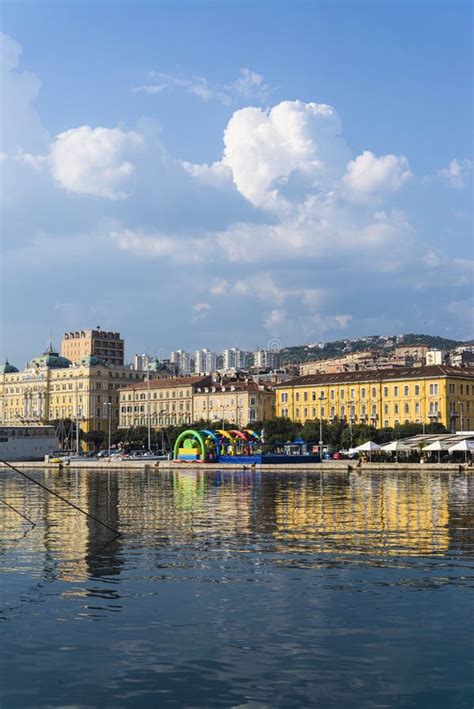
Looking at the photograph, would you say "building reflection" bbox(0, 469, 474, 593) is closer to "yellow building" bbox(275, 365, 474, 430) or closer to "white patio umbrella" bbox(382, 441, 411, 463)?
"white patio umbrella" bbox(382, 441, 411, 463)

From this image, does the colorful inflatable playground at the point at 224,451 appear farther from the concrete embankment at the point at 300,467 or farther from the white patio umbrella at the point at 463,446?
the white patio umbrella at the point at 463,446

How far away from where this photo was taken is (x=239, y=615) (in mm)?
16500

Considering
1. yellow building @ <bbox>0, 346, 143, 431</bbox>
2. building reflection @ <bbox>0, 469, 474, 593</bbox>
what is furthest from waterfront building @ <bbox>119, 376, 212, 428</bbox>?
building reflection @ <bbox>0, 469, 474, 593</bbox>

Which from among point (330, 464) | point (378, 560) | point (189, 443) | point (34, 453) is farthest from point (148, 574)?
point (34, 453)

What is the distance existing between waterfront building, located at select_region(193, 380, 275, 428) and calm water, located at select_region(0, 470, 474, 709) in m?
114

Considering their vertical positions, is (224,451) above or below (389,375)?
below

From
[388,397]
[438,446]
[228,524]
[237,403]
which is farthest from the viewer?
[237,403]

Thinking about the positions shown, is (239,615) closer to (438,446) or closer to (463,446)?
(463,446)

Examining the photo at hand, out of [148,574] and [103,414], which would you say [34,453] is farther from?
[148,574]

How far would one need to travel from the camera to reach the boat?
131 m

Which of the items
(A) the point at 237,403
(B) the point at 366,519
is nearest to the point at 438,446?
(B) the point at 366,519

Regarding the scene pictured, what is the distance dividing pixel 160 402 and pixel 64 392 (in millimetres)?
26892

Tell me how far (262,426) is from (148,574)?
10809cm

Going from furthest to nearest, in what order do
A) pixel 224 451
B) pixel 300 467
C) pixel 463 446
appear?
pixel 224 451
pixel 300 467
pixel 463 446
